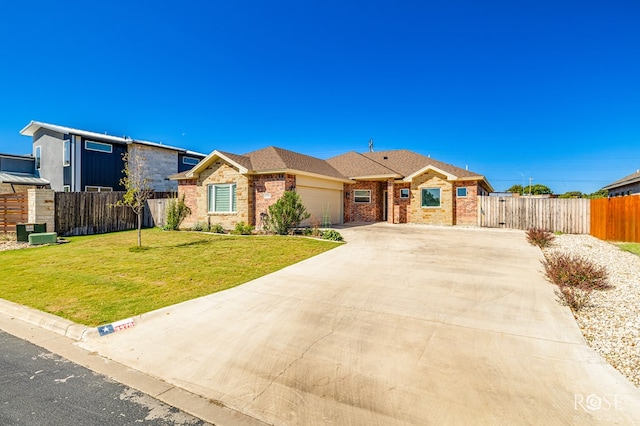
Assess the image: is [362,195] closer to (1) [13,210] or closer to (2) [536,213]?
(2) [536,213]

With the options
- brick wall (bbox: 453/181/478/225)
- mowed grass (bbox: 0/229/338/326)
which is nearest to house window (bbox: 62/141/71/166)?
mowed grass (bbox: 0/229/338/326)

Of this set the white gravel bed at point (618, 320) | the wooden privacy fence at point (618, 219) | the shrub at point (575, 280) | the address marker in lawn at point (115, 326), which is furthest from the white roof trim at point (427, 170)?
the address marker in lawn at point (115, 326)

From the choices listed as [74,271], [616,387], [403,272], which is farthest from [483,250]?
[74,271]

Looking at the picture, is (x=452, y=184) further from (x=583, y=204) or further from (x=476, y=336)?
(x=476, y=336)

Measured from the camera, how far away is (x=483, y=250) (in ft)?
35.7

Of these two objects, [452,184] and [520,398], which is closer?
[520,398]

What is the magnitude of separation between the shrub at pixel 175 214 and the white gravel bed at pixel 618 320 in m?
18.4

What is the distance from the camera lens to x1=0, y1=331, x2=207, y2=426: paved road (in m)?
2.76

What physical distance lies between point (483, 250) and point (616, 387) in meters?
8.23

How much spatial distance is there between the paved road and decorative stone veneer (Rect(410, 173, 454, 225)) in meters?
20.1

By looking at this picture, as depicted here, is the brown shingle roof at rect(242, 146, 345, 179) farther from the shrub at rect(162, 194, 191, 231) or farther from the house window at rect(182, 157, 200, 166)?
the house window at rect(182, 157, 200, 166)

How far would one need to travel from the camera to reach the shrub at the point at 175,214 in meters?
18.1

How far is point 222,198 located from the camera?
A: 59.2ft

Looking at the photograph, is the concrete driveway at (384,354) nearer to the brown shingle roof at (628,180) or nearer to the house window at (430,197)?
the house window at (430,197)
